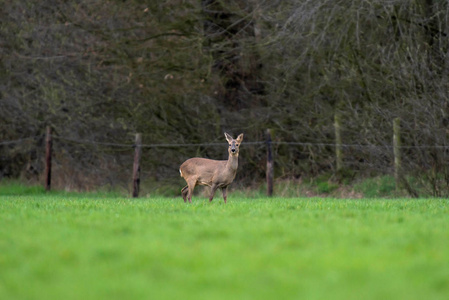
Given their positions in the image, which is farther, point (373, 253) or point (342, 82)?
point (342, 82)

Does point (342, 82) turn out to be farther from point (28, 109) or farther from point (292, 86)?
point (28, 109)

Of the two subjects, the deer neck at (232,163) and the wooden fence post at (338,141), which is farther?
the wooden fence post at (338,141)

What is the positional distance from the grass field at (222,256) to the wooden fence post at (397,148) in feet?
28.4

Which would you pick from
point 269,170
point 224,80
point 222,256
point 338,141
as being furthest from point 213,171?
point 224,80

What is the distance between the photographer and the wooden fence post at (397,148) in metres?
19.0

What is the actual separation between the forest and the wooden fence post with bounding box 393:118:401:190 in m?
0.31

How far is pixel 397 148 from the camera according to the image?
1941cm

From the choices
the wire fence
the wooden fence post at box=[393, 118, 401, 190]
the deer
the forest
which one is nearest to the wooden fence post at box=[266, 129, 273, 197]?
the wire fence

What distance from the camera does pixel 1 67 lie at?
28.2 m

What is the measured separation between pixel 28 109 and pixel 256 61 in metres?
7.35

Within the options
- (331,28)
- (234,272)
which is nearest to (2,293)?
(234,272)

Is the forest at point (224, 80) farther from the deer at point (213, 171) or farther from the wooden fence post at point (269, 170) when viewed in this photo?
the deer at point (213, 171)

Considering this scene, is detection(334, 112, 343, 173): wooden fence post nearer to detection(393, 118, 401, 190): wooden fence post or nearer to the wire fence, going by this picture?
the wire fence

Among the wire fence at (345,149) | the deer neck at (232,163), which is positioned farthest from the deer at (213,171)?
the wire fence at (345,149)
